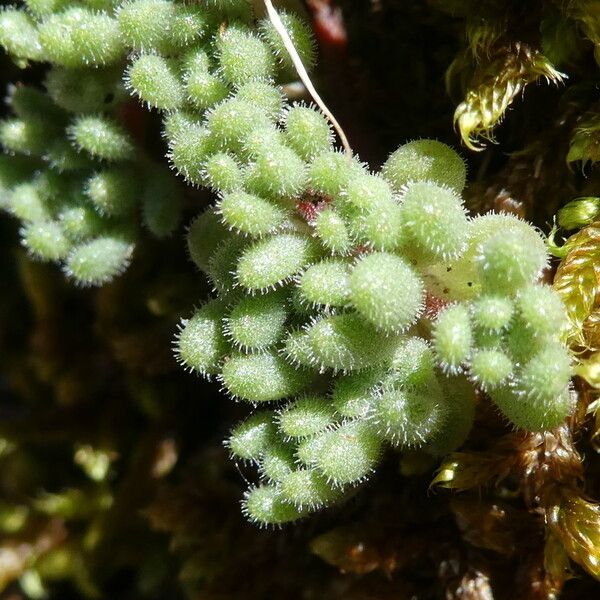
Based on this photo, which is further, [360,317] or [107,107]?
[107,107]

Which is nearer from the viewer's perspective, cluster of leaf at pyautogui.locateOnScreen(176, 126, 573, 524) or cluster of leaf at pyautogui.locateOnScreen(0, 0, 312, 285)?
cluster of leaf at pyautogui.locateOnScreen(176, 126, 573, 524)

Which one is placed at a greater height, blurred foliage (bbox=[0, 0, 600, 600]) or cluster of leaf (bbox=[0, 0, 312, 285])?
cluster of leaf (bbox=[0, 0, 312, 285])

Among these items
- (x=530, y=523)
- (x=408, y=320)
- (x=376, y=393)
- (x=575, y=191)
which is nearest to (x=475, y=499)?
(x=530, y=523)

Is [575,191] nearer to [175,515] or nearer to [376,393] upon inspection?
[376,393]

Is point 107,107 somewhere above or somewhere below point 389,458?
above

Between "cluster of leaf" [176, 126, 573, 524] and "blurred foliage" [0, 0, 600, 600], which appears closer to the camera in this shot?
"cluster of leaf" [176, 126, 573, 524]

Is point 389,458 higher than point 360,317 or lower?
lower

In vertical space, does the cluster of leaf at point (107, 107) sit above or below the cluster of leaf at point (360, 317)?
above

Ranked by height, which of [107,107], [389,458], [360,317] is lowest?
[389,458]

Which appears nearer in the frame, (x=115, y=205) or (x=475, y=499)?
(x=475, y=499)

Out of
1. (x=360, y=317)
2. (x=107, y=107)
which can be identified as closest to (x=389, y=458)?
(x=360, y=317)

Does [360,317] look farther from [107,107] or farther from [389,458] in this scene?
[107,107]
